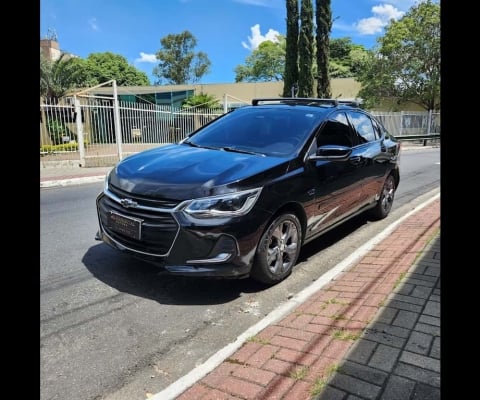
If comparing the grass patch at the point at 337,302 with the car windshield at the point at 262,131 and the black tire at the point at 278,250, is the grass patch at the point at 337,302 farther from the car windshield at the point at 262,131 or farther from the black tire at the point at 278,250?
the car windshield at the point at 262,131

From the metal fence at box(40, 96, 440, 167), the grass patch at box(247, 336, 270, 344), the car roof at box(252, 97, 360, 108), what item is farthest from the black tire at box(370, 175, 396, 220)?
the metal fence at box(40, 96, 440, 167)

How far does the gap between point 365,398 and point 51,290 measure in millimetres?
2911

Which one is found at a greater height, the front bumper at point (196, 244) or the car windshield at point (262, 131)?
the car windshield at point (262, 131)

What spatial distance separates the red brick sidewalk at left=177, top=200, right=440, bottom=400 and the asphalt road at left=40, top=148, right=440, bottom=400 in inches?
11.5

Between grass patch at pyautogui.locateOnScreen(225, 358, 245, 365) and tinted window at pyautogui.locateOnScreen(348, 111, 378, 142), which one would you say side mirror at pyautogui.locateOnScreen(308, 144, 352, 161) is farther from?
grass patch at pyautogui.locateOnScreen(225, 358, 245, 365)

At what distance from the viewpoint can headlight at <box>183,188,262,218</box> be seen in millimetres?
3449

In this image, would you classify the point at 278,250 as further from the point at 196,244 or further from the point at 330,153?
the point at 330,153

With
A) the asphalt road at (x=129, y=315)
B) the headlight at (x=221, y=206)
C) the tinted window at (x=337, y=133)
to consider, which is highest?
the tinted window at (x=337, y=133)

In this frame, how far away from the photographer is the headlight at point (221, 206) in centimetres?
345

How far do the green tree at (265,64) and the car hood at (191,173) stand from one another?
53.9 m

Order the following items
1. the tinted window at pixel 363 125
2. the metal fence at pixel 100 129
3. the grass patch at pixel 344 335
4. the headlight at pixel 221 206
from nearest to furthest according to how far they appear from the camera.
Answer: the grass patch at pixel 344 335
the headlight at pixel 221 206
the tinted window at pixel 363 125
the metal fence at pixel 100 129

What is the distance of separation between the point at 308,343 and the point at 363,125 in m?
3.93

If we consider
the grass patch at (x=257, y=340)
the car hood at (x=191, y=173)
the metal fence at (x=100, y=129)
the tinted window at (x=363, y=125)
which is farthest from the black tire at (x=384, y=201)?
the metal fence at (x=100, y=129)
